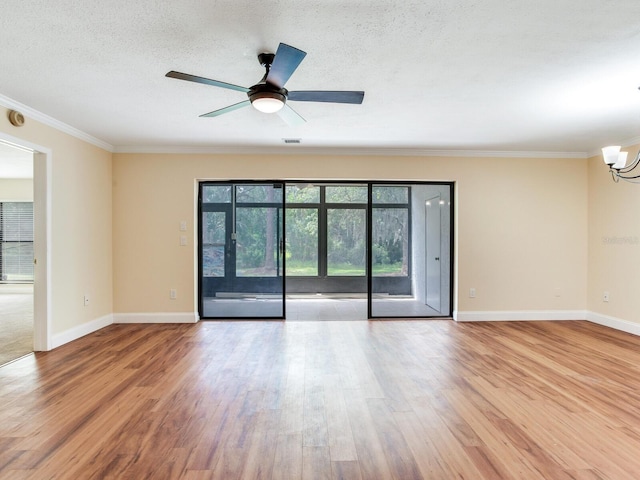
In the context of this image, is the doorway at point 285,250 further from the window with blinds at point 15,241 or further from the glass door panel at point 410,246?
the window with blinds at point 15,241

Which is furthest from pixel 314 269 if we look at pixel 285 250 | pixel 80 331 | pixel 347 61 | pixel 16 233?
pixel 16 233

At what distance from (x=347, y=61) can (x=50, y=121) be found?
10.5ft

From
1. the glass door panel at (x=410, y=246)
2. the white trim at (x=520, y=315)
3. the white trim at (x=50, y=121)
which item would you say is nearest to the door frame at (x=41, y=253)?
the white trim at (x=50, y=121)

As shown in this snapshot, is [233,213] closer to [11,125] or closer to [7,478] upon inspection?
[11,125]

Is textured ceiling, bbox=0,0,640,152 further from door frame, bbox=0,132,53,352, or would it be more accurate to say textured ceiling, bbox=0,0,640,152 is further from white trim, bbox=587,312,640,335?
white trim, bbox=587,312,640,335

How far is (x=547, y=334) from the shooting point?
14.1 feet

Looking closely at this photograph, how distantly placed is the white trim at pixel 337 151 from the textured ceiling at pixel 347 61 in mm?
826

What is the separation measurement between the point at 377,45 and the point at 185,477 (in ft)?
8.73

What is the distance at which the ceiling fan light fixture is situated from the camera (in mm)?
2289

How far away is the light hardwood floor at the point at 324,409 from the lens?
1845 mm

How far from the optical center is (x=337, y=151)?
16.3 ft

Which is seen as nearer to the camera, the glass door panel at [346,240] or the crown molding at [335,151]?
the crown molding at [335,151]

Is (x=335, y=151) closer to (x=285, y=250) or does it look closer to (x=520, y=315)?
(x=285, y=250)

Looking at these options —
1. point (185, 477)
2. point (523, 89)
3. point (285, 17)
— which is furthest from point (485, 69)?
Answer: point (185, 477)
